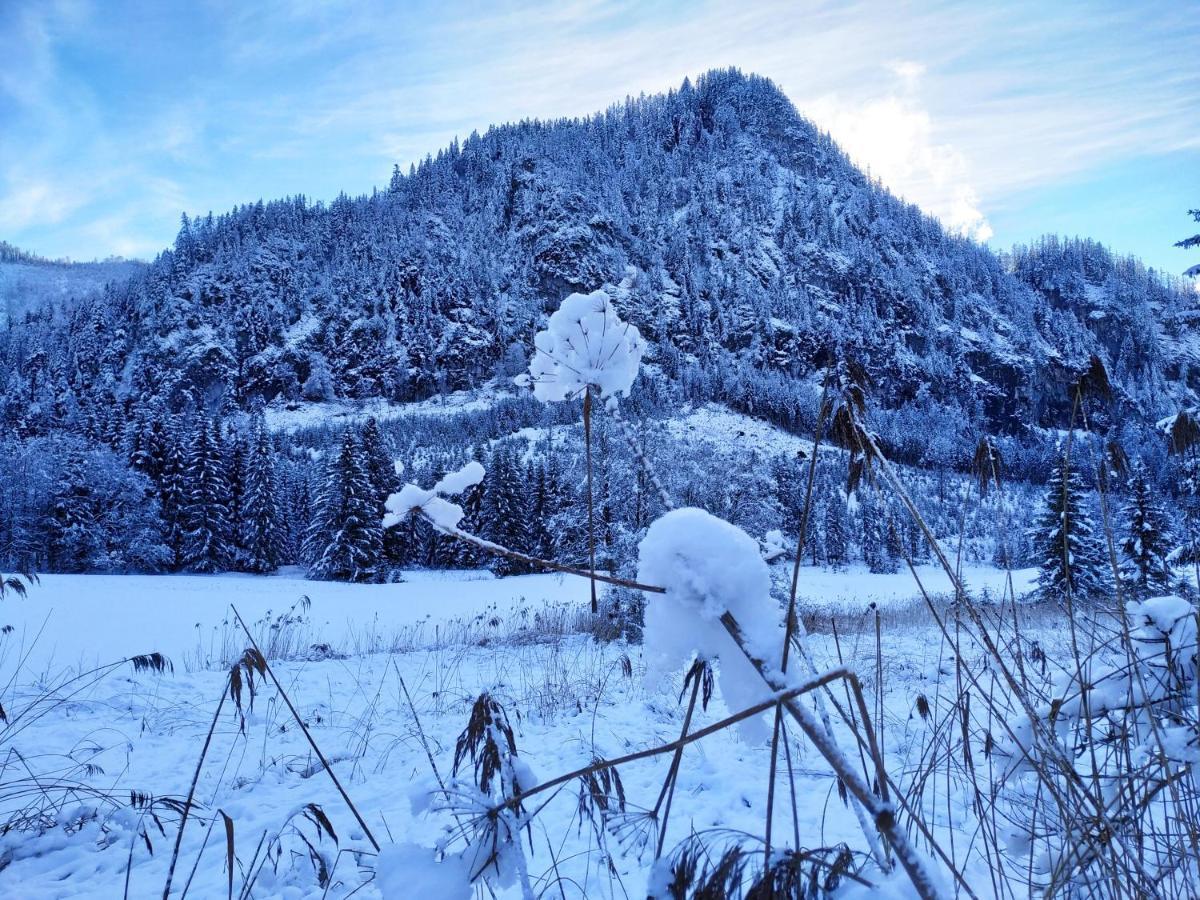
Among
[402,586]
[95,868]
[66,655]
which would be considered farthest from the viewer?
[402,586]

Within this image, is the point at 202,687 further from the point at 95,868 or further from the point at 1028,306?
the point at 1028,306

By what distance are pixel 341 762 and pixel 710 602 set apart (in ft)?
12.0

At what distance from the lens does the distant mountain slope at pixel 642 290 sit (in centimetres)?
9694

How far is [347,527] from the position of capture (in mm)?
28016

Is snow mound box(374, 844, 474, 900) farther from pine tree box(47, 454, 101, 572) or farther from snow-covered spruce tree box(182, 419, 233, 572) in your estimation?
pine tree box(47, 454, 101, 572)

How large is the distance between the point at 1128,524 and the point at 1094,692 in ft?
52.7

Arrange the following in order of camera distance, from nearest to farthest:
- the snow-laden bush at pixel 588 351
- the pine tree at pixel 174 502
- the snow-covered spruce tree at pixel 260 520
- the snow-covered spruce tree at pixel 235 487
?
the snow-laden bush at pixel 588 351 → the pine tree at pixel 174 502 → the snow-covered spruce tree at pixel 260 520 → the snow-covered spruce tree at pixel 235 487

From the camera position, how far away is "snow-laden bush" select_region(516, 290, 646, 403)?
37.2 inches

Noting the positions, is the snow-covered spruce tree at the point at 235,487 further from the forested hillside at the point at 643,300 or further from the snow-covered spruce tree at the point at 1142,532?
the snow-covered spruce tree at the point at 1142,532

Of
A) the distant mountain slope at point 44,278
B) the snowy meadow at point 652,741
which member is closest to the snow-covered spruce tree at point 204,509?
the snowy meadow at point 652,741

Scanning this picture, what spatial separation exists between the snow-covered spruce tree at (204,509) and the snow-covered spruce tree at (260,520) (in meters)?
0.98

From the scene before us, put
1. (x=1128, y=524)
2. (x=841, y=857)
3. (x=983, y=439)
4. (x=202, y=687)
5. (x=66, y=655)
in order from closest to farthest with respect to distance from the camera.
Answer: (x=841, y=857), (x=983, y=439), (x=202, y=687), (x=66, y=655), (x=1128, y=524)

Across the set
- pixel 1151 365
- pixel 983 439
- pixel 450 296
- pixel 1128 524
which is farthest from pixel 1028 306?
pixel 983 439

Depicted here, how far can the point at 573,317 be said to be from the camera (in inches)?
40.0
